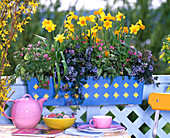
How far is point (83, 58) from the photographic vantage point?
64.3 inches

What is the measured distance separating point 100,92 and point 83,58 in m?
0.24

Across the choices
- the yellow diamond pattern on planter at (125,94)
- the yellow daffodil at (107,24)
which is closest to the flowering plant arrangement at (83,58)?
the yellow daffodil at (107,24)

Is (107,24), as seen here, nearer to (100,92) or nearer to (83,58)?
(83,58)

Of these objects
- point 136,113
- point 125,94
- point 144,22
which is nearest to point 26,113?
point 125,94

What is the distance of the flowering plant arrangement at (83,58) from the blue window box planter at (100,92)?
1.5 inches

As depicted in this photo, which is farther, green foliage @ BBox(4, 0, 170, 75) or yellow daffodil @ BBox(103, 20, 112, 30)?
green foliage @ BBox(4, 0, 170, 75)

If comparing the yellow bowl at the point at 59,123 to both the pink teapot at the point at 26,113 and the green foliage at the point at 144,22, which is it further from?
the green foliage at the point at 144,22

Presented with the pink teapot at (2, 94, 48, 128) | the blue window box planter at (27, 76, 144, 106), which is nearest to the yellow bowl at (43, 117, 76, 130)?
the pink teapot at (2, 94, 48, 128)

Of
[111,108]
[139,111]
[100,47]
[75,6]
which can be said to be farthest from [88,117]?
[75,6]

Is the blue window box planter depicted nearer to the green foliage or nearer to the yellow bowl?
the yellow bowl

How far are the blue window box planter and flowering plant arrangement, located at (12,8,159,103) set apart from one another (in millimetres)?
38

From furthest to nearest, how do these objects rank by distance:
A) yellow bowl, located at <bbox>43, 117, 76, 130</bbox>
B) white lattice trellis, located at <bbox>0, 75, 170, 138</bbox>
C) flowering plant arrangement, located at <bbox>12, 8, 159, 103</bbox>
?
white lattice trellis, located at <bbox>0, 75, 170, 138</bbox>
flowering plant arrangement, located at <bbox>12, 8, 159, 103</bbox>
yellow bowl, located at <bbox>43, 117, 76, 130</bbox>

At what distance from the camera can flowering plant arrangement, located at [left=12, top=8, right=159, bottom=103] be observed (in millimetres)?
1624

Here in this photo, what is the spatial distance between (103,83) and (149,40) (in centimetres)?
64
